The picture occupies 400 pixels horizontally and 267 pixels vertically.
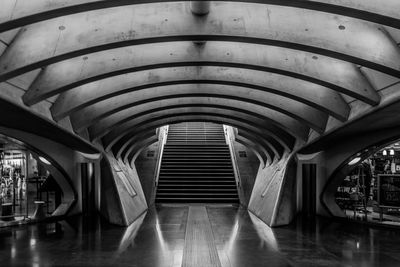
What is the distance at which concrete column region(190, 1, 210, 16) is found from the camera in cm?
666

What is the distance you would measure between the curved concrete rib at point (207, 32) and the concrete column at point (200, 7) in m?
0.27

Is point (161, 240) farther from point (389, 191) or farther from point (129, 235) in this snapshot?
point (389, 191)

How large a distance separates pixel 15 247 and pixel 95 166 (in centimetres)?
659

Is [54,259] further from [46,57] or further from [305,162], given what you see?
[305,162]

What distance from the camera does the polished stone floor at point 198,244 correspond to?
8.05 m

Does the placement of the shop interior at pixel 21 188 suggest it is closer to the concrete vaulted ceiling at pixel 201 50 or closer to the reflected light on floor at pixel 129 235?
the reflected light on floor at pixel 129 235

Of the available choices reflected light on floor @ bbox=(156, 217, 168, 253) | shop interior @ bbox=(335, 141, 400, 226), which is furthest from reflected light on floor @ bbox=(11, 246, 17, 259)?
shop interior @ bbox=(335, 141, 400, 226)

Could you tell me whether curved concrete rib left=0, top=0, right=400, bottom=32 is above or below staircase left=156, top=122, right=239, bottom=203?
above

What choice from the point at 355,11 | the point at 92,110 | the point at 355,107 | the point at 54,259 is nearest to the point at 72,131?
the point at 92,110

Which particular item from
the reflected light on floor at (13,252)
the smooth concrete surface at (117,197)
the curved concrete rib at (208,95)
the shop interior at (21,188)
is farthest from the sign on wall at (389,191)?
the shop interior at (21,188)

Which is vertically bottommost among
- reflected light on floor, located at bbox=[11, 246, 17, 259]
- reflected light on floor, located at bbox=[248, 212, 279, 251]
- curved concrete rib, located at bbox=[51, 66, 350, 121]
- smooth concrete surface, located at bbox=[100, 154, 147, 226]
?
reflected light on floor, located at bbox=[248, 212, 279, 251]

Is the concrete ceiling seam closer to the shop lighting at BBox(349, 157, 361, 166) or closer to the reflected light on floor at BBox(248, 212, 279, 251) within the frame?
the shop lighting at BBox(349, 157, 361, 166)

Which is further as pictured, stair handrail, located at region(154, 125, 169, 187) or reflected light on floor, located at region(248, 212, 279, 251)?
stair handrail, located at region(154, 125, 169, 187)

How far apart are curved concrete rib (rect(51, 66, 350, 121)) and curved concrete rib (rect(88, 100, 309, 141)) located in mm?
3040
